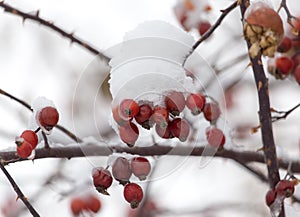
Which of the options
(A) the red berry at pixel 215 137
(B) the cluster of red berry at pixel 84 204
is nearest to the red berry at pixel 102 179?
(A) the red berry at pixel 215 137

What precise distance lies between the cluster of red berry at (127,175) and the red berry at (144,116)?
4.2 inches

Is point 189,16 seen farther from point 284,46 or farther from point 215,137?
point 215,137

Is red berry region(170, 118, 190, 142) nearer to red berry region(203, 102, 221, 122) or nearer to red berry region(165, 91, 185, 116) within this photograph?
red berry region(165, 91, 185, 116)

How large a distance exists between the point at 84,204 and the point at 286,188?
3.40 feet

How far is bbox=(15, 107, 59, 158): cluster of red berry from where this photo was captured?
4.45 ft

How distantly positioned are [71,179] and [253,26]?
53.0 inches

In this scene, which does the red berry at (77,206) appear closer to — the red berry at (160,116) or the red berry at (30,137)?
the red berry at (30,137)

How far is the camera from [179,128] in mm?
1280

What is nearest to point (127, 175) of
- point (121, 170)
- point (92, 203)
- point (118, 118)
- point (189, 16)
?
point (121, 170)

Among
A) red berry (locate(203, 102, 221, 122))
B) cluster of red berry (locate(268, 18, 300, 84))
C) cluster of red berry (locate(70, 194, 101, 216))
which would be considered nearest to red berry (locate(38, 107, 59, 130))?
red berry (locate(203, 102, 221, 122))

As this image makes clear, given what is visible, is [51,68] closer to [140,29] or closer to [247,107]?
[247,107]

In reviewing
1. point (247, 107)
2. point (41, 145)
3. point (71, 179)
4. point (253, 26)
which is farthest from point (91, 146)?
point (247, 107)

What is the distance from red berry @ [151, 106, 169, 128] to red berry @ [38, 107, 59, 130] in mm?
261

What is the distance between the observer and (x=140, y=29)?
4.87ft
